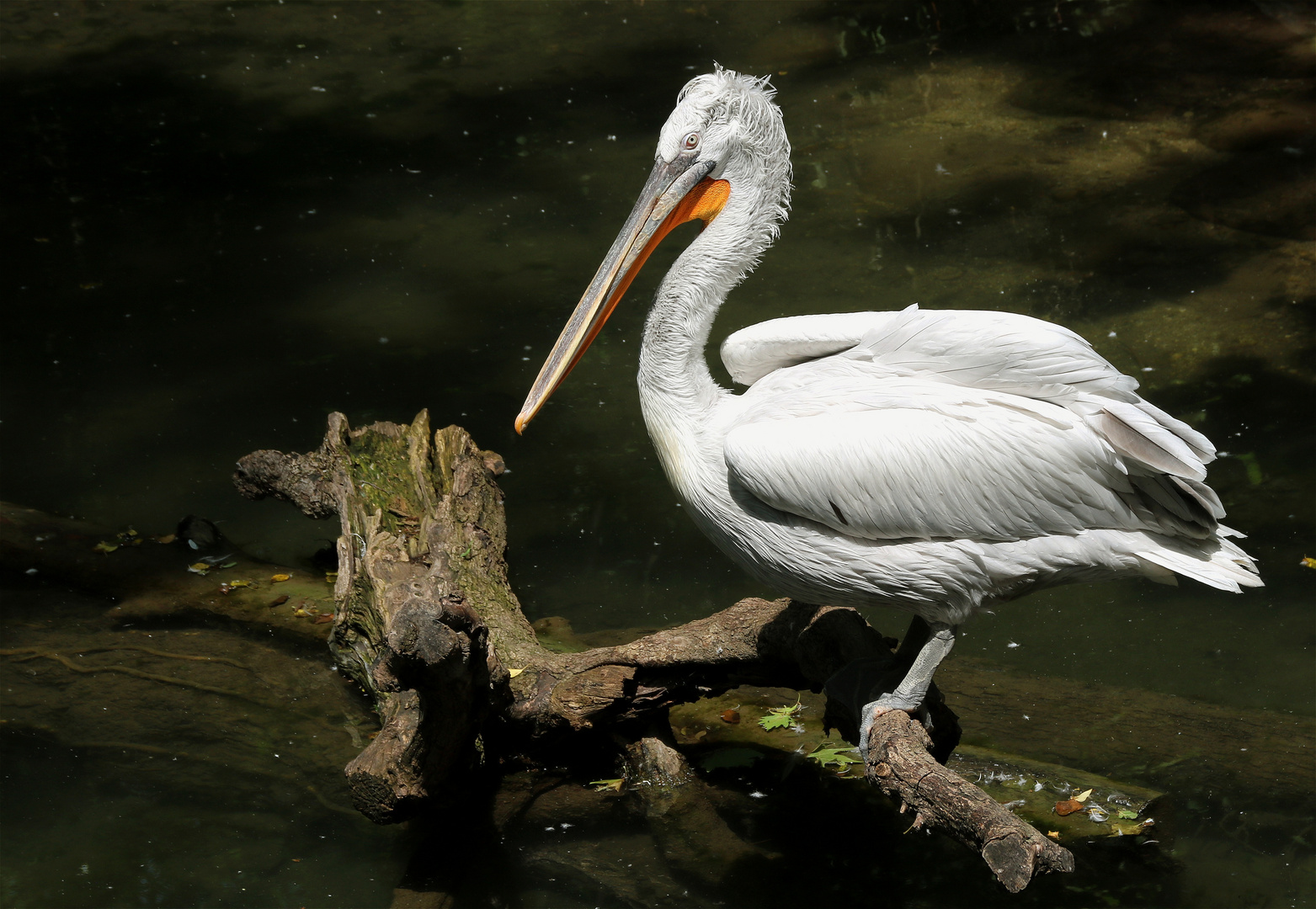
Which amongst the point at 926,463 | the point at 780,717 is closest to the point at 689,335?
the point at 926,463

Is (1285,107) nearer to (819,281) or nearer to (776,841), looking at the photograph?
→ (819,281)

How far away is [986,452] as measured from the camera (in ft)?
9.69

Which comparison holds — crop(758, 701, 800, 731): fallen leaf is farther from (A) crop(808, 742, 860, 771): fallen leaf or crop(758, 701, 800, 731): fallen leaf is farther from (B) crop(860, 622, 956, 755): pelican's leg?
(B) crop(860, 622, 956, 755): pelican's leg

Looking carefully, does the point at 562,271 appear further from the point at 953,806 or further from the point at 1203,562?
the point at 953,806

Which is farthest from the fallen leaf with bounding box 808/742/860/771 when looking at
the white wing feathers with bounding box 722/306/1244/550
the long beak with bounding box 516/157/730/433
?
the long beak with bounding box 516/157/730/433

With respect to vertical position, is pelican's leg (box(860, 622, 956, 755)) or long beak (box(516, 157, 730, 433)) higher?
long beak (box(516, 157, 730, 433))

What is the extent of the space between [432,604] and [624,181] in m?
5.42

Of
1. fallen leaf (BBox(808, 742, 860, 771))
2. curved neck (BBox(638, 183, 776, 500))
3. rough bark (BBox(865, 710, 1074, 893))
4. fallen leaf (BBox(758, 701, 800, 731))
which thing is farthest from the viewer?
fallen leaf (BBox(758, 701, 800, 731))

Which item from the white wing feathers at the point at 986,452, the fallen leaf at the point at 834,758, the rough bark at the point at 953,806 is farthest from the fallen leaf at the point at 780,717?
the white wing feathers at the point at 986,452

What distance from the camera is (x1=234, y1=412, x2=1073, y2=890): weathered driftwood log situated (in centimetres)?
273

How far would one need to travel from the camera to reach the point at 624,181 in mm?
7695

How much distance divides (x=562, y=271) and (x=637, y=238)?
3465 millimetres

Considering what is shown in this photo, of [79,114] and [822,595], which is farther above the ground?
[79,114]

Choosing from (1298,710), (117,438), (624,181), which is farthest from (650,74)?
(1298,710)
